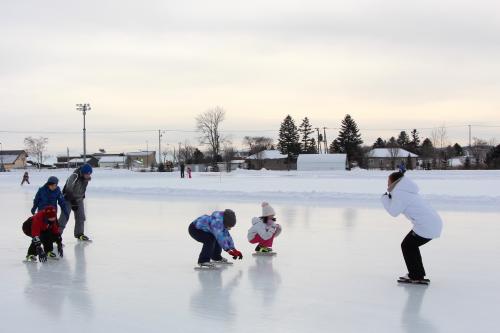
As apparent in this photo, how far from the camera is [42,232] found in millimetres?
6914

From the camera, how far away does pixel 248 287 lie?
5332 millimetres

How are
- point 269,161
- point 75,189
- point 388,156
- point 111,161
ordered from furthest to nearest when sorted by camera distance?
point 111,161 → point 269,161 → point 388,156 → point 75,189

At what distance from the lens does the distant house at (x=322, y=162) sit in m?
60.8

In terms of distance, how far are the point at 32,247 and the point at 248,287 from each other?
3.06 m

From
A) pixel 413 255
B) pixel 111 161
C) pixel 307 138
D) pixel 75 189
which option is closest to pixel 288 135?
pixel 307 138

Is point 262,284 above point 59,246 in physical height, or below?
below

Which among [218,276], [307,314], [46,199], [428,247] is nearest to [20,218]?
[46,199]

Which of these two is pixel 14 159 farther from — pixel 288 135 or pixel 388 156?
pixel 388 156

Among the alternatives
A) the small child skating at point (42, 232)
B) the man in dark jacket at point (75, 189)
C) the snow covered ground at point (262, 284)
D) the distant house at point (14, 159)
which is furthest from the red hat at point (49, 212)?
the distant house at point (14, 159)

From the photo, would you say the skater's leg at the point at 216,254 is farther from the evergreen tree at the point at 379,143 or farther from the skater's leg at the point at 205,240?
the evergreen tree at the point at 379,143

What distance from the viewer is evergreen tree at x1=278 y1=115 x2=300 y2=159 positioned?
84625 millimetres

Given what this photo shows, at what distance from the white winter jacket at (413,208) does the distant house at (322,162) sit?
182ft

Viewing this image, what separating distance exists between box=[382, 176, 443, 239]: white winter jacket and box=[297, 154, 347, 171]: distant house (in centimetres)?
5536

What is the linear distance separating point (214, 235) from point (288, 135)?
3132 inches
